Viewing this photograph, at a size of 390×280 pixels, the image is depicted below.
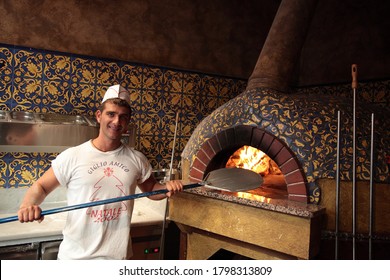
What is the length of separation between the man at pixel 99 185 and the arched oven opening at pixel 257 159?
29.2 inches

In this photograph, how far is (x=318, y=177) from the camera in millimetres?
1941

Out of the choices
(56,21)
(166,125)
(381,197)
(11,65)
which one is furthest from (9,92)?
(381,197)

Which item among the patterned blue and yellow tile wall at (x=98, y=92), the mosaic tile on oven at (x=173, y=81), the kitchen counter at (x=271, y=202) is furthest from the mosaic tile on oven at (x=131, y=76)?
the kitchen counter at (x=271, y=202)

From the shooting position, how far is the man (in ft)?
5.13

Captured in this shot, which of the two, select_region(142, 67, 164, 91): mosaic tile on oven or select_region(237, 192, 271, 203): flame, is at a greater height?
select_region(142, 67, 164, 91): mosaic tile on oven

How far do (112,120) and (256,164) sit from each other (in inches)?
52.8

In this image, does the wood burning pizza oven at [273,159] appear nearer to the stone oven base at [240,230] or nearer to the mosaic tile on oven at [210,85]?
the stone oven base at [240,230]

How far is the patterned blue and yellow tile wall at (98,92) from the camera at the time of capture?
271 cm

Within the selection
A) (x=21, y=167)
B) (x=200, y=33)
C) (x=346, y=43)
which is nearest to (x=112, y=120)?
(x=21, y=167)

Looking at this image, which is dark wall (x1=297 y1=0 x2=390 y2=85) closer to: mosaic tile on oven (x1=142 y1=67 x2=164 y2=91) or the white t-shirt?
mosaic tile on oven (x1=142 y1=67 x2=164 y2=91)

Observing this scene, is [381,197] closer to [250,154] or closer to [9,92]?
[250,154]

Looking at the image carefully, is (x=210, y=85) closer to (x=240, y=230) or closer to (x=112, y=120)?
(x=240, y=230)

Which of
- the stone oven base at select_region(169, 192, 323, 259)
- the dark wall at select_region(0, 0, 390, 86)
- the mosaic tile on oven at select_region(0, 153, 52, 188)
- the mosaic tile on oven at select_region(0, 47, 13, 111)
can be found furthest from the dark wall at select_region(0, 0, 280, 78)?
the stone oven base at select_region(169, 192, 323, 259)

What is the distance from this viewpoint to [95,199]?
157 cm
